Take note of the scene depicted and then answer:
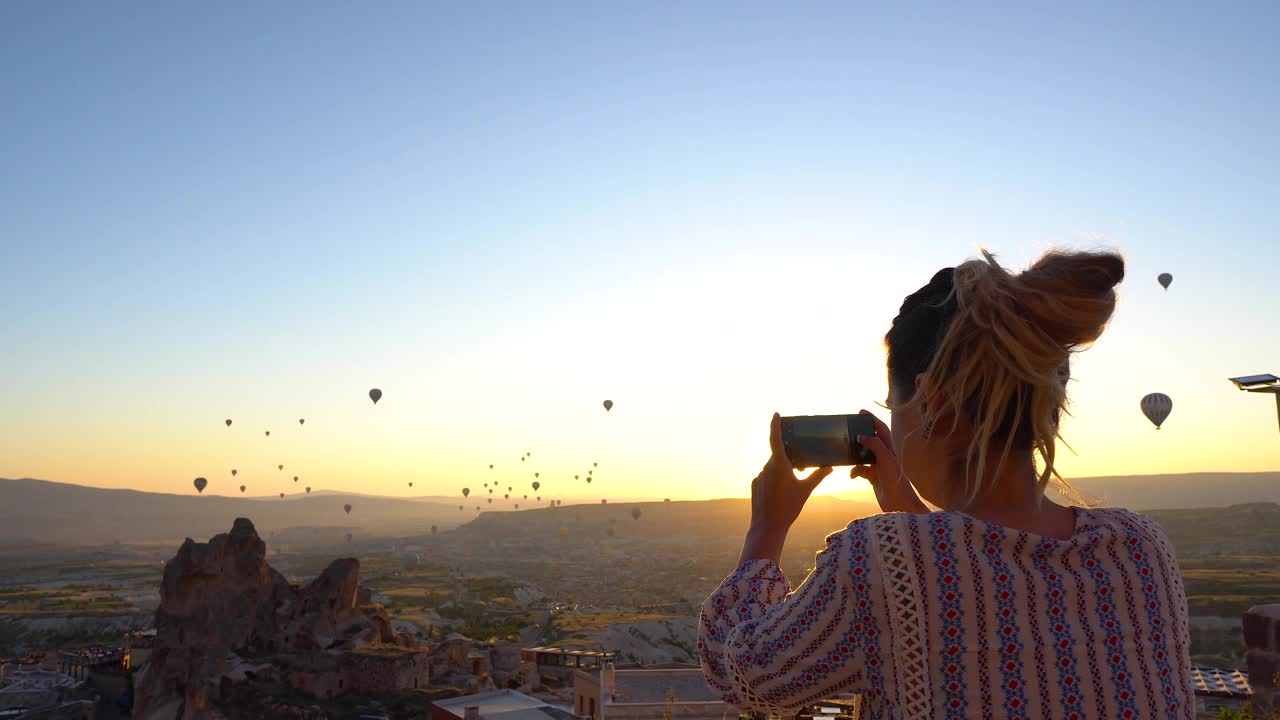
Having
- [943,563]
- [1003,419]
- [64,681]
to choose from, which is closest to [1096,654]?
[943,563]

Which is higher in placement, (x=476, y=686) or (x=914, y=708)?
(x=914, y=708)

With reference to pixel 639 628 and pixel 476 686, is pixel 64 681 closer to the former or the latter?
pixel 476 686

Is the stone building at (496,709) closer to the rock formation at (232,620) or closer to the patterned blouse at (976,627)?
the rock formation at (232,620)

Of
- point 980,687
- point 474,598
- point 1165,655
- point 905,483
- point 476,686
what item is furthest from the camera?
point 474,598

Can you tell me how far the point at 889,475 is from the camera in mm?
1984

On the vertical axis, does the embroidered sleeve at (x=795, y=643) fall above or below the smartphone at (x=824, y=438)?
below

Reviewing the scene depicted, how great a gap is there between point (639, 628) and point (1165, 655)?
52.6 metres

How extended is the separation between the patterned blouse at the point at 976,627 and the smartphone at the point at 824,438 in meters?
0.31

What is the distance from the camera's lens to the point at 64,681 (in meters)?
39.7

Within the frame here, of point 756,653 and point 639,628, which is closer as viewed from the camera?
point 756,653

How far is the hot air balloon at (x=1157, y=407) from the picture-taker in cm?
3856

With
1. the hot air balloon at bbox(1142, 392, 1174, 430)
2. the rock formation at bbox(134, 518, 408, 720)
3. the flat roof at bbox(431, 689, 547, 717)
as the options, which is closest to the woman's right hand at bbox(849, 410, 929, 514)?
the flat roof at bbox(431, 689, 547, 717)

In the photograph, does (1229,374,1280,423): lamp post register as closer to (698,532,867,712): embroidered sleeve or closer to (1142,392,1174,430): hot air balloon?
(698,532,867,712): embroidered sleeve

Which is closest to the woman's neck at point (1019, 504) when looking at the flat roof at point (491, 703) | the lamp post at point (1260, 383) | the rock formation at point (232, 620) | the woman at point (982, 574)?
the woman at point (982, 574)
